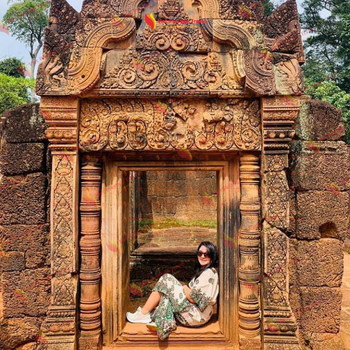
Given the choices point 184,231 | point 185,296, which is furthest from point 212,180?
point 185,296

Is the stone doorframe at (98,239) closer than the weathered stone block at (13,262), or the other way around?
the stone doorframe at (98,239)

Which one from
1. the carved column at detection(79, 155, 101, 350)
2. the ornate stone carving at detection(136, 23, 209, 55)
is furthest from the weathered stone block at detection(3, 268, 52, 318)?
the ornate stone carving at detection(136, 23, 209, 55)

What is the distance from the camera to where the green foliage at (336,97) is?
1230cm

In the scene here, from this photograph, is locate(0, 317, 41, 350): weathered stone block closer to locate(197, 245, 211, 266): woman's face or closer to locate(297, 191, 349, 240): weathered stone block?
locate(197, 245, 211, 266): woman's face

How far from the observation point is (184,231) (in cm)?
959

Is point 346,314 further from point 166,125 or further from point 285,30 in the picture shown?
point 285,30

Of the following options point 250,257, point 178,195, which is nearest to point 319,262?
point 250,257

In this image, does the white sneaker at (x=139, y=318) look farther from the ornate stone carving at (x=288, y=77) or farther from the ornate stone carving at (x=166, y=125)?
the ornate stone carving at (x=288, y=77)

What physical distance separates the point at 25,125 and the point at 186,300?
2.72 m

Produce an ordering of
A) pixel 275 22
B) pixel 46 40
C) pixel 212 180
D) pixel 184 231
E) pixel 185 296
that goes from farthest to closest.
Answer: pixel 212 180
pixel 184 231
pixel 185 296
pixel 275 22
pixel 46 40

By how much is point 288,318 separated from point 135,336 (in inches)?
66.1

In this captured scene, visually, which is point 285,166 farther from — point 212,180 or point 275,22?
point 212,180

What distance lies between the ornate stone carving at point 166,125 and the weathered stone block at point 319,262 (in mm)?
1334

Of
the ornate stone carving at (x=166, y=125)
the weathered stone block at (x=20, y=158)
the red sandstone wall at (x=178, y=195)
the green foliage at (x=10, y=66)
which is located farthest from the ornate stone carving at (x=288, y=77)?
the green foliage at (x=10, y=66)
